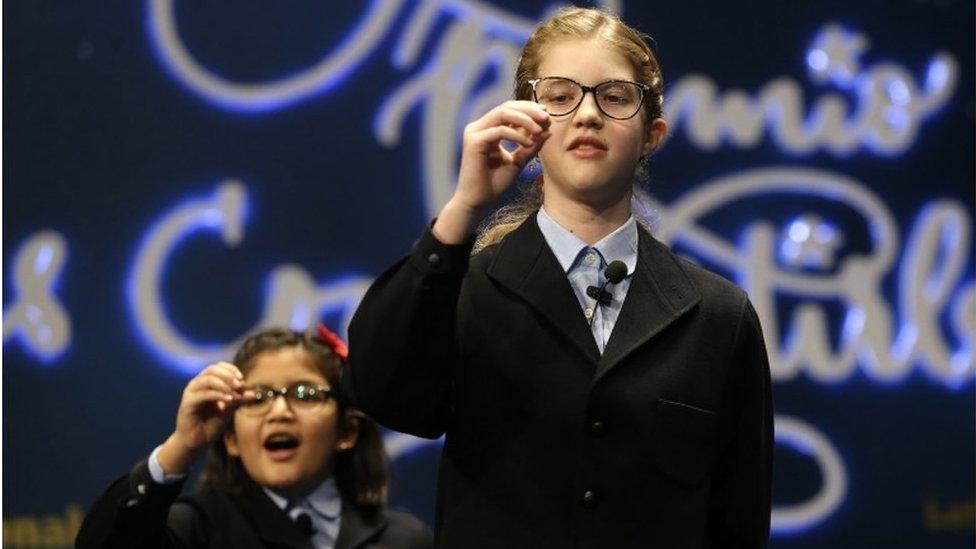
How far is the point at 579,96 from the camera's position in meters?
1.34

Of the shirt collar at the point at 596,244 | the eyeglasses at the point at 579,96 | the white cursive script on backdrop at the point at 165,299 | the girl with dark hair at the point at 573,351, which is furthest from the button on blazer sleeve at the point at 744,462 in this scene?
the white cursive script on backdrop at the point at 165,299

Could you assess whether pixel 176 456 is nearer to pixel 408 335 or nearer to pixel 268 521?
pixel 268 521

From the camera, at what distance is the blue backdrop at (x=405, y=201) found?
313cm

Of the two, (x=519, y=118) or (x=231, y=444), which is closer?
(x=519, y=118)

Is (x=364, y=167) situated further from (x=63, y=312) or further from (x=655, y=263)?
(x=655, y=263)

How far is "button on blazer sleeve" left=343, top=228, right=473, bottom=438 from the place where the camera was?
121 cm

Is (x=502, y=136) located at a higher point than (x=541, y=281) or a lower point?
higher

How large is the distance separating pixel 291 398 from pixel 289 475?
0.12m

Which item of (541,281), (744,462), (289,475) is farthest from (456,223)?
(289,475)

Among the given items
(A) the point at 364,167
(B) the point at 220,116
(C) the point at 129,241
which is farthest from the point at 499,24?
(C) the point at 129,241

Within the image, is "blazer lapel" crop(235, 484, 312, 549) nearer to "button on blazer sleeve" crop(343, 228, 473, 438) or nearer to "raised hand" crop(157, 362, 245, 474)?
"raised hand" crop(157, 362, 245, 474)

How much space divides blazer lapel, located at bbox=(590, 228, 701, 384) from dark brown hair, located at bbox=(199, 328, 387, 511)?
2.74 feet

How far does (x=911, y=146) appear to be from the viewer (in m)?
3.53

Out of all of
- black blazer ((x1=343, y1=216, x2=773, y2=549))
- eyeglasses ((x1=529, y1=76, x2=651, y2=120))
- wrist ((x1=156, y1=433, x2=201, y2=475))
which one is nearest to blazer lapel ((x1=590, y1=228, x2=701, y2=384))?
black blazer ((x1=343, y1=216, x2=773, y2=549))
